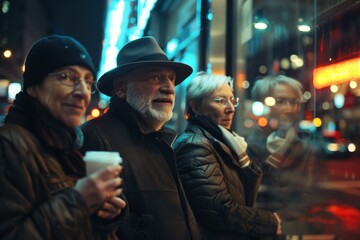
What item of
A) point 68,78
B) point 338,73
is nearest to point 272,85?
point 338,73

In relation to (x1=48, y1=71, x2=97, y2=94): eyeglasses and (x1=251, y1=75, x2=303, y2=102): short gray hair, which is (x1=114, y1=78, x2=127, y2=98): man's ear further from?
(x1=251, y1=75, x2=303, y2=102): short gray hair

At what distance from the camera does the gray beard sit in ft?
8.34

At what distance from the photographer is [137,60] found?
2.54 meters

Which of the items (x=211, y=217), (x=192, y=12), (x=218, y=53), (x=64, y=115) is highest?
(x=192, y=12)

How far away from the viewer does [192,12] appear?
6.24 meters

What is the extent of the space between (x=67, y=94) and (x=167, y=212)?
1.04m

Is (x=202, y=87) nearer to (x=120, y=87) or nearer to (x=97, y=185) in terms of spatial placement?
(x=120, y=87)

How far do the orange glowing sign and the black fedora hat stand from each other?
5.24 feet

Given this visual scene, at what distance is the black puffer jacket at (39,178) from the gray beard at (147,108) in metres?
0.78

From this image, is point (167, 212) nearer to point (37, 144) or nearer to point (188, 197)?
point (188, 197)

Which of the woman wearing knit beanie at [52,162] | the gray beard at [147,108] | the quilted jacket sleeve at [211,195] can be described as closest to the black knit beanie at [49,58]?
the woman wearing knit beanie at [52,162]

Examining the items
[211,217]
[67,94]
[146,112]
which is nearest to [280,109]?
[211,217]

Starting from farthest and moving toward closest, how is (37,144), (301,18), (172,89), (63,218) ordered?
(301,18) < (172,89) < (37,144) < (63,218)

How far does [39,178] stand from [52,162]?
0.10 metres
